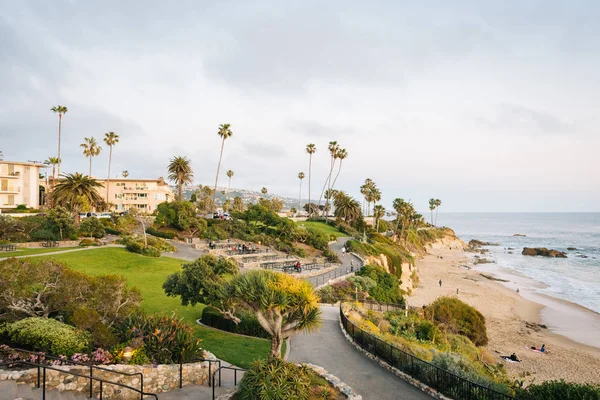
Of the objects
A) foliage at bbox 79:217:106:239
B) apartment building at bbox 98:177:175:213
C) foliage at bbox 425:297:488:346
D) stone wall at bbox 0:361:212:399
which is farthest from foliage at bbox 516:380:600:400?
apartment building at bbox 98:177:175:213

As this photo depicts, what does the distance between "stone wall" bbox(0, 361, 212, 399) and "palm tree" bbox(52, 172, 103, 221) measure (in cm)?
3916

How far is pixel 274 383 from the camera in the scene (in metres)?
9.52

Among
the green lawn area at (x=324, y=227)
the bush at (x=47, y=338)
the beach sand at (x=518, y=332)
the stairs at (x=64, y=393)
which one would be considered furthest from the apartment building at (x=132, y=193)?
the stairs at (x=64, y=393)

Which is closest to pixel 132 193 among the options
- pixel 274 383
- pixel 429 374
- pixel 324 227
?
pixel 324 227

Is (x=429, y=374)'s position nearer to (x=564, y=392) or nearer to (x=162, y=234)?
(x=564, y=392)

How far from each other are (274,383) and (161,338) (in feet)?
15.3

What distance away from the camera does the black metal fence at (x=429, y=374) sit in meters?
11.1

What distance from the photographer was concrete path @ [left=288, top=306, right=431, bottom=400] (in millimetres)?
12320

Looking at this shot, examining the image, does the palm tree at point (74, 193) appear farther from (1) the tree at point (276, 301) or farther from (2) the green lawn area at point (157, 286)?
(1) the tree at point (276, 301)

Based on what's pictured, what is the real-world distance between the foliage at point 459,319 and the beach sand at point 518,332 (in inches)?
49.8

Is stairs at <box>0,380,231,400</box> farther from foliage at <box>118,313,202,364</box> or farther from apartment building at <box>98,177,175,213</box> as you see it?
apartment building at <box>98,177,175,213</box>

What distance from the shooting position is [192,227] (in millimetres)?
53062

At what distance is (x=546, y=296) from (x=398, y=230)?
41.3 m

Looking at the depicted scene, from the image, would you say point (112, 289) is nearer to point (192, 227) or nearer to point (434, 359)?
point (434, 359)
